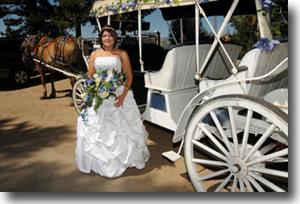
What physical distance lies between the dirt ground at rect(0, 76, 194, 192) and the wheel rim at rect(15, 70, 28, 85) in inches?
184

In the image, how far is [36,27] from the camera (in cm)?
1231

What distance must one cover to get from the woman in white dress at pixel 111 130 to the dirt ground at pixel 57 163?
165 mm

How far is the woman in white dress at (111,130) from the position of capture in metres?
3.02

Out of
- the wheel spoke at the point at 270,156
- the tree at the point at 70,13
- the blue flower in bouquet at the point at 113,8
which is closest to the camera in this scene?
the wheel spoke at the point at 270,156

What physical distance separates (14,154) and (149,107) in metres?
2.36

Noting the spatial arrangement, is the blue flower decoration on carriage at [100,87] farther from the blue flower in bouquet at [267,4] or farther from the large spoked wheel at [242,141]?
the blue flower in bouquet at [267,4]

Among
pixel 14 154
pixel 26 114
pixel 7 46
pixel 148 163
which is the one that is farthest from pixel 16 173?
pixel 7 46

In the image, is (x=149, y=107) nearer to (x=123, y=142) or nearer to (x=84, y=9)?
(x=123, y=142)

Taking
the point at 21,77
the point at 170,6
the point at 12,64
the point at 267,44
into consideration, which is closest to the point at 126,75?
the point at 170,6

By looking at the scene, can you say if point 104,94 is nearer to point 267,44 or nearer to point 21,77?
point 267,44

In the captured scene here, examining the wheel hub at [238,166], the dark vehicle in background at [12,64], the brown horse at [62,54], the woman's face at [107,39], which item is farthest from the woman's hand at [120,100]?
the dark vehicle in background at [12,64]

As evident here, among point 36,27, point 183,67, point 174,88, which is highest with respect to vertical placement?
point 36,27

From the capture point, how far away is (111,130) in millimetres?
3049

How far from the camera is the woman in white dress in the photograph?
3.02 metres
